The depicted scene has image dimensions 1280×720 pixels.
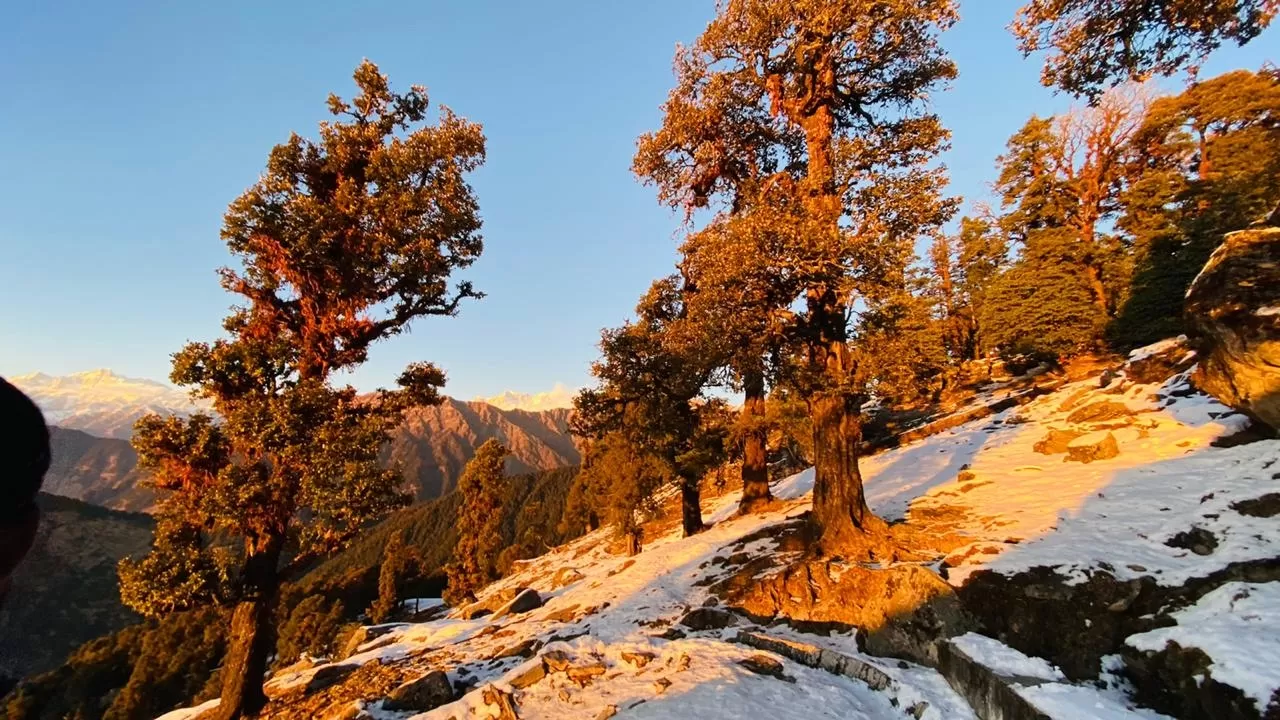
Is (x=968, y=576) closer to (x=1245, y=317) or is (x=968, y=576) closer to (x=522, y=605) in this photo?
(x=1245, y=317)

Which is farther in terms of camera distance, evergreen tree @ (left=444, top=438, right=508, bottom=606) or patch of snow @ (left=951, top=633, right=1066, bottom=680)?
evergreen tree @ (left=444, top=438, right=508, bottom=606)

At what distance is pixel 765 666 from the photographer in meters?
11.8

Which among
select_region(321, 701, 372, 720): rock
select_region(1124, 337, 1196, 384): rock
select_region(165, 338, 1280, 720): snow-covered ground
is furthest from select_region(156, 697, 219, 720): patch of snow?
select_region(1124, 337, 1196, 384): rock

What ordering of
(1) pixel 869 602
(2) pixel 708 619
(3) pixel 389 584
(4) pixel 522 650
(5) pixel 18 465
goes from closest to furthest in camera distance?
1. (5) pixel 18 465
2. (1) pixel 869 602
3. (2) pixel 708 619
4. (4) pixel 522 650
5. (3) pixel 389 584

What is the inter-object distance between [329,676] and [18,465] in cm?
1676

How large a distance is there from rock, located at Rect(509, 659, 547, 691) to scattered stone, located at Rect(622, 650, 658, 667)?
5.91ft

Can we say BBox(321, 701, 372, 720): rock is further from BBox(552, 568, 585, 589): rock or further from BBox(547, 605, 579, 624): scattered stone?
BBox(552, 568, 585, 589): rock

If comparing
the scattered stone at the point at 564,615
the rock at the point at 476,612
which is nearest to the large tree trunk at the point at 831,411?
the scattered stone at the point at 564,615

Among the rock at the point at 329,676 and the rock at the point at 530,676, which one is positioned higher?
the rock at the point at 530,676

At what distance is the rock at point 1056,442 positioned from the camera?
71.7 feet

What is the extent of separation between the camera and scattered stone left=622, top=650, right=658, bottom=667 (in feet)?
41.4

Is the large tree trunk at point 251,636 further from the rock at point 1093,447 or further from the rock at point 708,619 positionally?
the rock at point 1093,447

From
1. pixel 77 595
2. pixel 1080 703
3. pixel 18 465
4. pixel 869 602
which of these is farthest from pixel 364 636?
pixel 77 595

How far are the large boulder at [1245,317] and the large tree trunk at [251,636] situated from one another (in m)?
26.3
